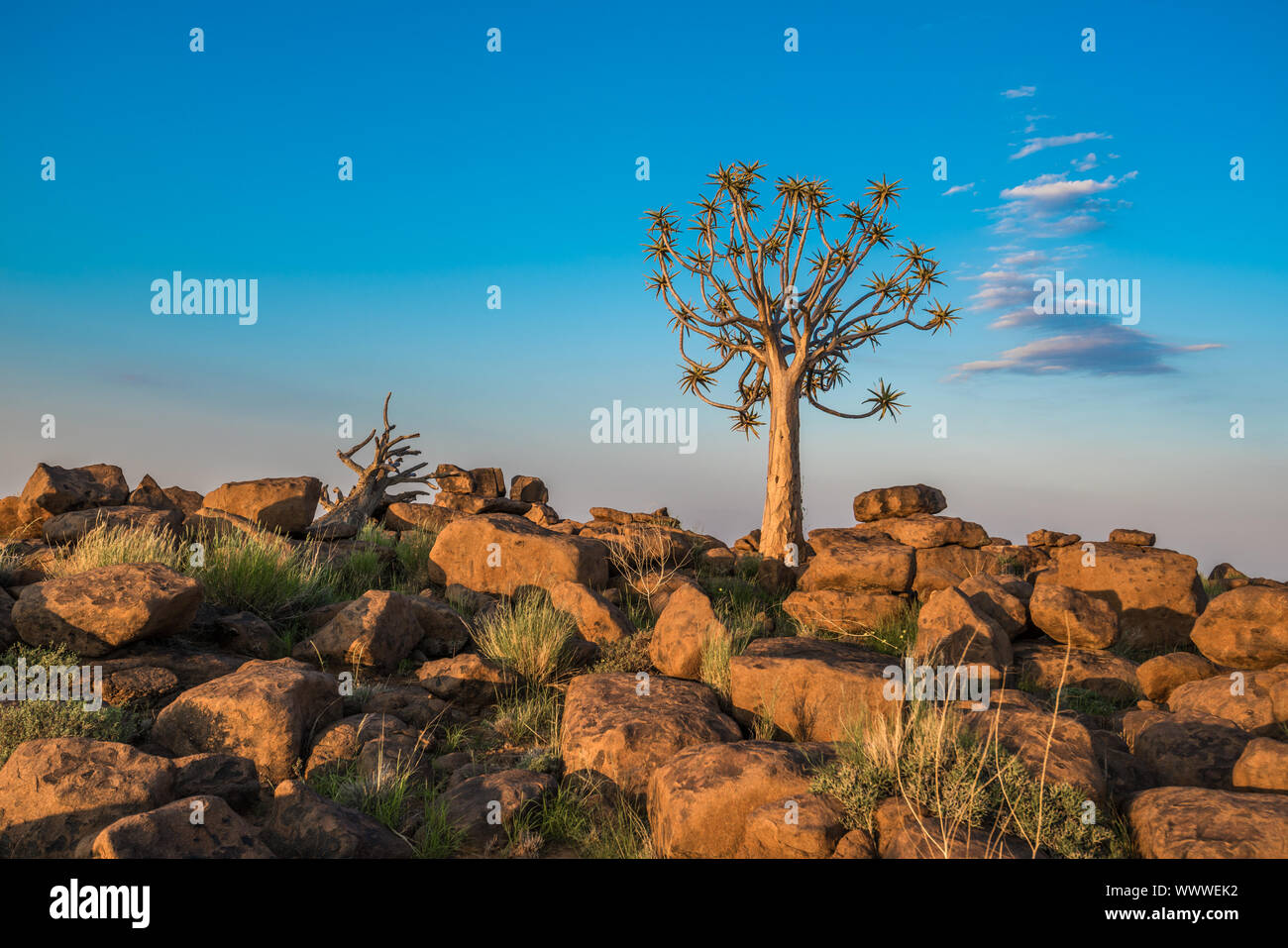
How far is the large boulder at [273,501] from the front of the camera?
50.9 ft

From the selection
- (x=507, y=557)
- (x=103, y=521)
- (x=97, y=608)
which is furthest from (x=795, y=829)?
(x=103, y=521)

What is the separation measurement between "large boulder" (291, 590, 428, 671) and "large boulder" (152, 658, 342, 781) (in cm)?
164

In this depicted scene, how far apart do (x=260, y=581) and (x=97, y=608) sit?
2581mm

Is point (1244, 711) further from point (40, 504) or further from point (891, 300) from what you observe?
point (40, 504)

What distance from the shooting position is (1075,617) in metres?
11.3

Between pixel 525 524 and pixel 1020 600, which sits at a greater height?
pixel 525 524

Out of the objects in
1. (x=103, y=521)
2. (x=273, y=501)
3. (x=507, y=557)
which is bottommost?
(x=507, y=557)

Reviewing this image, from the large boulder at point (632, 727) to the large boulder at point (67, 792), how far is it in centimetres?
302

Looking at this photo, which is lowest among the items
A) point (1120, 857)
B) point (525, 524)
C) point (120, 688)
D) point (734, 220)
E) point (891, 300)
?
point (1120, 857)

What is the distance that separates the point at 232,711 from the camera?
714 centimetres

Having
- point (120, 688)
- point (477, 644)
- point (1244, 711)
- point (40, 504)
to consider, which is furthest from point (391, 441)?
point (1244, 711)

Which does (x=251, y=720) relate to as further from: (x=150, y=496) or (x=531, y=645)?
(x=150, y=496)

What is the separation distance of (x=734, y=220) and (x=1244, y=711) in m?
15.1

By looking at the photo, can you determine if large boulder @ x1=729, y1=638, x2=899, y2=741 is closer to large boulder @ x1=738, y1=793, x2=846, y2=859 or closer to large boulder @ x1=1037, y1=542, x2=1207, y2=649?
large boulder @ x1=738, y1=793, x2=846, y2=859
